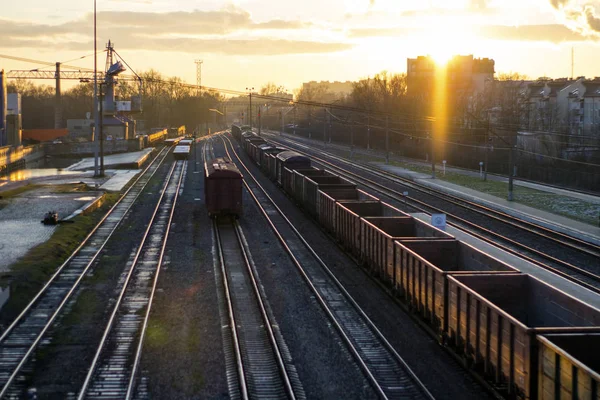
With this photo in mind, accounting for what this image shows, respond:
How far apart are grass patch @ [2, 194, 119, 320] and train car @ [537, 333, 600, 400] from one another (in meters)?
13.8

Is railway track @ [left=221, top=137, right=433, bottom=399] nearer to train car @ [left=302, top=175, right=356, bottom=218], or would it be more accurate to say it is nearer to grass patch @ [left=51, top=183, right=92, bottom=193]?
train car @ [left=302, top=175, right=356, bottom=218]

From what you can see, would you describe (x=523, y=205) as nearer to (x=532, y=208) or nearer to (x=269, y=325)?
(x=532, y=208)

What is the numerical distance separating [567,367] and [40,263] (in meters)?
19.6

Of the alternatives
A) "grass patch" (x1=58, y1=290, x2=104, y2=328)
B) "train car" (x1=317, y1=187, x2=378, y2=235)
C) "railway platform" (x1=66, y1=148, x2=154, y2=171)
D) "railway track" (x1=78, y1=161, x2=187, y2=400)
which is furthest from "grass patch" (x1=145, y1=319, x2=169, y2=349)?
"railway platform" (x1=66, y1=148, x2=154, y2=171)

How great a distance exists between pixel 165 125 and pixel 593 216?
161 metres

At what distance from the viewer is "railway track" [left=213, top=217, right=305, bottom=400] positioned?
509 inches

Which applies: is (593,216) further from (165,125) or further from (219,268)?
(165,125)

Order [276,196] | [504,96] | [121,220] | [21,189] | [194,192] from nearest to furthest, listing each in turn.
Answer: [121,220]
[276,196]
[194,192]
[21,189]
[504,96]

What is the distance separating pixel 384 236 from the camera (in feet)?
64.3

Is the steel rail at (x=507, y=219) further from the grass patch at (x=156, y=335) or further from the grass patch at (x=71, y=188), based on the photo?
the grass patch at (x=71, y=188)

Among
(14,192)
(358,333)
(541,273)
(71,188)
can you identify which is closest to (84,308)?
(358,333)

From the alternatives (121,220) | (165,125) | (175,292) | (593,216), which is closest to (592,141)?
(593,216)

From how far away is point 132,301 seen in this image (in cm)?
1945

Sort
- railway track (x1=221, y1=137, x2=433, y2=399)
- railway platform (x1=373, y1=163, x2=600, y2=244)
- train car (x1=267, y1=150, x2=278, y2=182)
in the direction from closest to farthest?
railway track (x1=221, y1=137, x2=433, y2=399) → railway platform (x1=373, y1=163, x2=600, y2=244) → train car (x1=267, y1=150, x2=278, y2=182)
